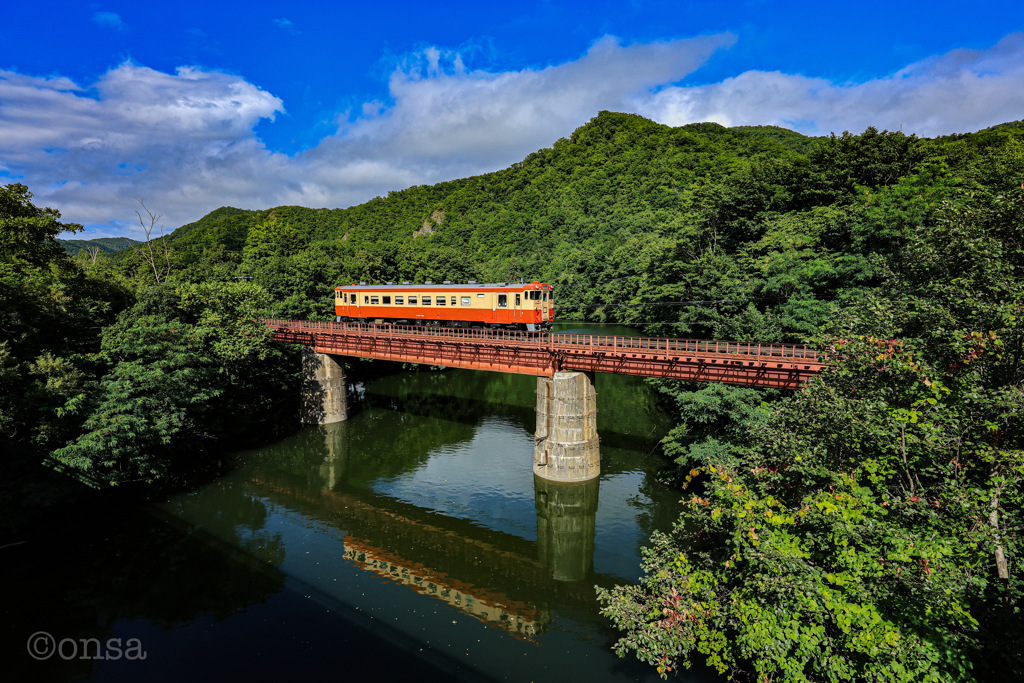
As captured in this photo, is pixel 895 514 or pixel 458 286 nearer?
pixel 895 514

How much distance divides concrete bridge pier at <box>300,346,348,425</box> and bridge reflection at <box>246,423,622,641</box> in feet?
26.6

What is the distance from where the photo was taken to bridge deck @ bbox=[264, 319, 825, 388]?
2038 cm

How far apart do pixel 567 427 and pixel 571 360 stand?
3.60 m

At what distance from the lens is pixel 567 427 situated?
2516 cm

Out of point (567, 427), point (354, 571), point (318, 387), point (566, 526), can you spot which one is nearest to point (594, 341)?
point (567, 427)

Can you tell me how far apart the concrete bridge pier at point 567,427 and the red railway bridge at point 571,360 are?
5 centimetres

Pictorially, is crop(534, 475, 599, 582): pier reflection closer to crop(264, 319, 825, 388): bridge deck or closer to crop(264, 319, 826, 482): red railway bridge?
crop(264, 319, 826, 482): red railway bridge

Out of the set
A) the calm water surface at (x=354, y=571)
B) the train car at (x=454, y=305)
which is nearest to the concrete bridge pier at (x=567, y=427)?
the calm water surface at (x=354, y=571)

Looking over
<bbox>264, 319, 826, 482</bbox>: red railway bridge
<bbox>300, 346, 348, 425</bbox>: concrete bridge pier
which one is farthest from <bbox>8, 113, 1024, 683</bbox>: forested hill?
<bbox>300, 346, 348, 425</bbox>: concrete bridge pier

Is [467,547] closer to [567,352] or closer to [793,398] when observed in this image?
[567,352]

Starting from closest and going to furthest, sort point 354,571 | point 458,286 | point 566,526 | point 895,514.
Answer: point 895,514, point 354,571, point 566,526, point 458,286

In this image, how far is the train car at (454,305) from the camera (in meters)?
29.5

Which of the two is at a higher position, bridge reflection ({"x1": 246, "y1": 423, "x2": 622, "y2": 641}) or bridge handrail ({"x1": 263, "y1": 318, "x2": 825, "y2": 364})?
bridge handrail ({"x1": 263, "y1": 318, "x2": 825, "y2": 364})

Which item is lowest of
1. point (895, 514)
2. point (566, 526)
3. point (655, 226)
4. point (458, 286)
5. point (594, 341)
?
point (566, 526)
